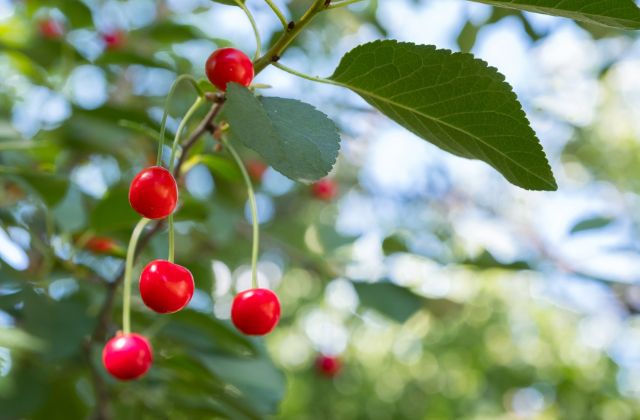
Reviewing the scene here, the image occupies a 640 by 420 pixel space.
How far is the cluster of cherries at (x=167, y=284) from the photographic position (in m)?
0.97

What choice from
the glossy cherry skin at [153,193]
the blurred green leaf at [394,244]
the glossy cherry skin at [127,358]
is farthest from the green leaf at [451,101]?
the blurred green leaf at [394,244]

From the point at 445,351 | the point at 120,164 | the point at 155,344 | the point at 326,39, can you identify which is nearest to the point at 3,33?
the point at 120,164

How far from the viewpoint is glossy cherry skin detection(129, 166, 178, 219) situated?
0.96 m

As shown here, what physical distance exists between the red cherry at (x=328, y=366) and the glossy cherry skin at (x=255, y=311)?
285 centimetres

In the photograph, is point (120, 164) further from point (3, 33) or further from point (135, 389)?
point (135, 389)

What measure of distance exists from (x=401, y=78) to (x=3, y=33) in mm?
2032

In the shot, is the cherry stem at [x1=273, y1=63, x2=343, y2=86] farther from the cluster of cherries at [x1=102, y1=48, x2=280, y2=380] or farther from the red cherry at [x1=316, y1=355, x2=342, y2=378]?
the red cherry at [x1=316, y1=355, x2=342, y2=378]

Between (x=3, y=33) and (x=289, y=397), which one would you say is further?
(x=289, y=397)

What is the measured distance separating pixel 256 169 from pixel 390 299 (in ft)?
3.56

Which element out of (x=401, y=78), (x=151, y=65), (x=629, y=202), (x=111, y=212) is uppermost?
(x=401, y=78)

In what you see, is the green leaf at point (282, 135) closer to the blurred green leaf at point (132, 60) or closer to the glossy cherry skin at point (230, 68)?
the glossy cherry skin at point (230, 68)

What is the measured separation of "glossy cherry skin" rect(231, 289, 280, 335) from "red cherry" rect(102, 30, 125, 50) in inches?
83.5

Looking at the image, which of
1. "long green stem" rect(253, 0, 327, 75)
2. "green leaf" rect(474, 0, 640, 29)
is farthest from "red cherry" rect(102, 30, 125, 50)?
"green leaf" rect(474, 0, 640, 29)

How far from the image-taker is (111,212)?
1866mm
